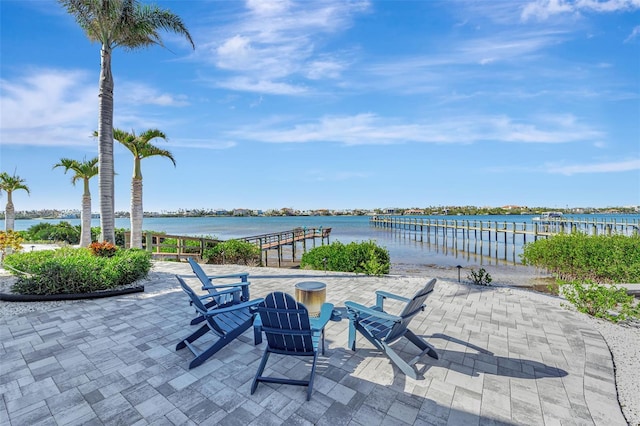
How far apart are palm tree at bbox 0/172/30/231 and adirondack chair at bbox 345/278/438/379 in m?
23.8

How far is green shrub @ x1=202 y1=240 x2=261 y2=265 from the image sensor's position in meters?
11.5

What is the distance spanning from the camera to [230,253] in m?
11.5

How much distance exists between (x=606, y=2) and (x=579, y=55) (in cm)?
150

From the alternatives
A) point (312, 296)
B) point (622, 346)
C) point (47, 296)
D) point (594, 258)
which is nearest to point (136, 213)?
point (47, 296)

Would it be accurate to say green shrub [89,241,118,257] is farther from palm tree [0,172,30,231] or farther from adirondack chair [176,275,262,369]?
palm tree [0,172,30,231]

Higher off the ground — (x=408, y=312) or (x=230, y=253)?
(x=408, y=312)

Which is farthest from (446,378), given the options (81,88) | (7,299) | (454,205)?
(454,205)

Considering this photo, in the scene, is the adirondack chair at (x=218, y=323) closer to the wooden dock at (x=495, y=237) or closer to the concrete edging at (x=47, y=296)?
the concrete edging at (x=47, y=296)

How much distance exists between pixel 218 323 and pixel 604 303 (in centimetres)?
609

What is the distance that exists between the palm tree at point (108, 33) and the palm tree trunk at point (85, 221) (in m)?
7.49

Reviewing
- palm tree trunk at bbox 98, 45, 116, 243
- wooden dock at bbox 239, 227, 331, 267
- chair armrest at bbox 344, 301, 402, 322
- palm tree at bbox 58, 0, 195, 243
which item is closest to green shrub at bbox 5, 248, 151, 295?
palm tree trunk at bbox 98, 45, 116, 243

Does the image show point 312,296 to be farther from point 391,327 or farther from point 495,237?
point 495,237

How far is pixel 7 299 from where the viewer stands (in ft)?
17.1

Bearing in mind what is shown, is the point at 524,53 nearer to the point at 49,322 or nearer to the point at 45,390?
the point at 45,390
